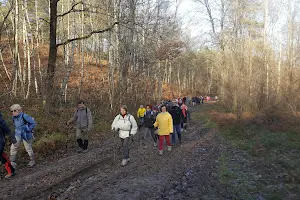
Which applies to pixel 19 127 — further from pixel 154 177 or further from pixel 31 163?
pixel 154 177

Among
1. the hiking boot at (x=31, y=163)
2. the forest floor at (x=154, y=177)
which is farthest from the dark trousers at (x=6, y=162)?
the hiking boot at (x=31, y=163)

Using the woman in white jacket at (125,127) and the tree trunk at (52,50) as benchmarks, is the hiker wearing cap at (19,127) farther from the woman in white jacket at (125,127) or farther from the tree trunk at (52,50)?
the tree trunk at (52,50)

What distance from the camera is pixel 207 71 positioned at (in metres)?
63.5

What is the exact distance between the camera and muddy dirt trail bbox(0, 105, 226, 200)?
19.0ft

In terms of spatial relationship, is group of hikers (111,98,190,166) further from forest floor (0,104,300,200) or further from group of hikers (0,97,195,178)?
forest floor (0,104,300,200)

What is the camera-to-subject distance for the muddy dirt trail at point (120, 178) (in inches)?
228

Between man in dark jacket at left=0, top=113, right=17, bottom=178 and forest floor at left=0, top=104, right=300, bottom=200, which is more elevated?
man in dark jacket at left=0, top=113, right=17, bottom=178

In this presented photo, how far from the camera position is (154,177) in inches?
275

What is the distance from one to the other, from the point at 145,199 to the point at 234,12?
2297cm

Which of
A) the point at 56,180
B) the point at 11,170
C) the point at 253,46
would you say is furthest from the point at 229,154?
the point at 253,46

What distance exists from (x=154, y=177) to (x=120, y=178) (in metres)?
0.91

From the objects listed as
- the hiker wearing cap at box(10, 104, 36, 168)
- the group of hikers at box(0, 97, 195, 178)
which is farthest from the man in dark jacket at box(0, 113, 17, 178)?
the hiker wearing cap at box(10, 104, 36, 168)

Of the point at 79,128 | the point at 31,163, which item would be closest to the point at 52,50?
the point at 79,128

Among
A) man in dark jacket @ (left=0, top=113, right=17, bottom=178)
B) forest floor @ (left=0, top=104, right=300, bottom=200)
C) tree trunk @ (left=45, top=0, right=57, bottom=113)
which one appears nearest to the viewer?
forest floor @ (left=0, top=104, right=300, bottom=200)
